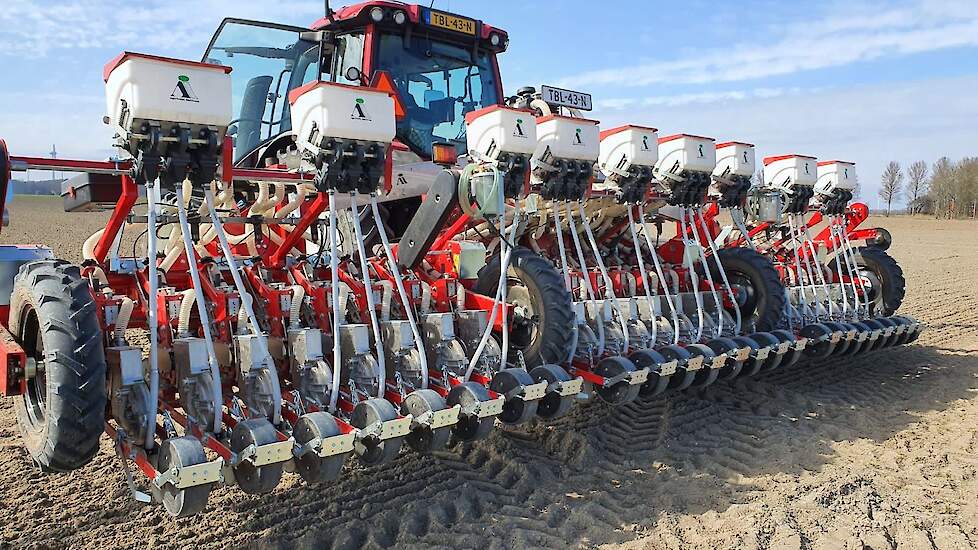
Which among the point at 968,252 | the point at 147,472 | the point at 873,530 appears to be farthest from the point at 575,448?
the point at 968,252

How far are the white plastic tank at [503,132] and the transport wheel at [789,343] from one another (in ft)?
7.96

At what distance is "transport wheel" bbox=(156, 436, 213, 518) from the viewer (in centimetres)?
258

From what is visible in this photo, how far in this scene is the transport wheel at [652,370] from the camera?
170 inches

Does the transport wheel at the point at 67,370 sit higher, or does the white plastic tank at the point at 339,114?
the white plastic tank at the point at 339,114

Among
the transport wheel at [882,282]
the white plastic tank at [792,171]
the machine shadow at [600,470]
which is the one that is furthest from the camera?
the transport wheel at [882,282]

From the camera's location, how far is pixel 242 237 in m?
5.03

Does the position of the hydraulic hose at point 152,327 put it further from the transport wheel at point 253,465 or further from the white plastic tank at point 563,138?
the white plastic tank at point 563,138

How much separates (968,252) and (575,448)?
2120 cm

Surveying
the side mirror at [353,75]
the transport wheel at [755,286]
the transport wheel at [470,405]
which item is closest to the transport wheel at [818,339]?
the transport wheel at [755,286]

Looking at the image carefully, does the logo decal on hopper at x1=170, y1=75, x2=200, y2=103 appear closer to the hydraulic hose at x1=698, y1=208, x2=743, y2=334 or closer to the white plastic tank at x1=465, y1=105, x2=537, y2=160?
the white plastic tank at x1=465, y1=105, x2=537, y2=160

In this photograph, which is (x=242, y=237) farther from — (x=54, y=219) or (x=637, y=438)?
(x=54, y=219)

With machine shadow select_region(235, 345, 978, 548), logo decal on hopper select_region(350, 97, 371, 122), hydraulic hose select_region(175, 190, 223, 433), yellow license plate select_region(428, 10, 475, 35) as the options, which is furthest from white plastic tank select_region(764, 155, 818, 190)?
hydraulic hose select_region(175, 190, 223, 433)

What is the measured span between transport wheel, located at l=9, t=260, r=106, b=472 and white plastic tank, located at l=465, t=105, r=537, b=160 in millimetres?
2000

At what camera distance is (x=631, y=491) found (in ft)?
12.6
